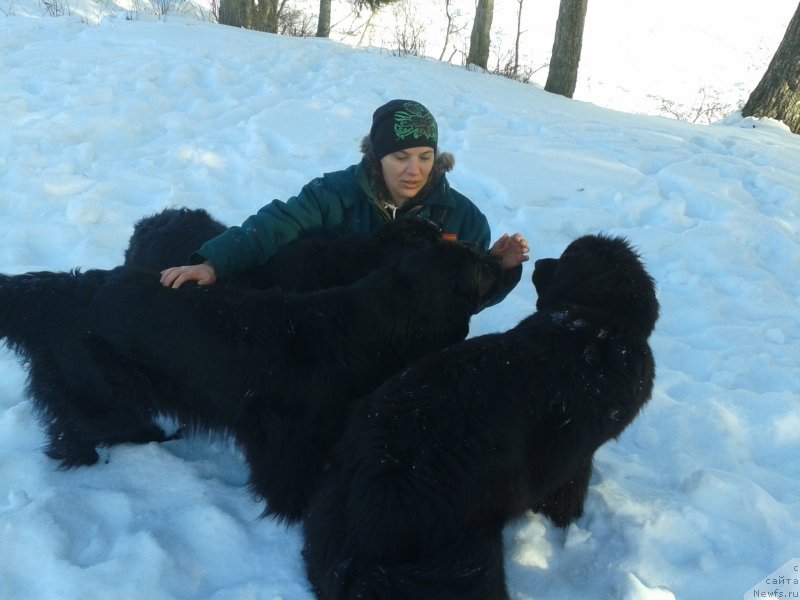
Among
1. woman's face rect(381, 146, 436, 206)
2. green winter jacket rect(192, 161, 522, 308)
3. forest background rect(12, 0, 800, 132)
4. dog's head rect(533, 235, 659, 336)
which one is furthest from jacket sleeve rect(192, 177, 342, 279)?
forest background rect(12, 0, 800, 132)

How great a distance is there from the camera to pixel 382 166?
3.36 m

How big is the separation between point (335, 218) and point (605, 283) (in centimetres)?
161

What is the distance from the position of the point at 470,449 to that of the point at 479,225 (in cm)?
190

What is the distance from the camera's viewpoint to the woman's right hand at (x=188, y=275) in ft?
8.73

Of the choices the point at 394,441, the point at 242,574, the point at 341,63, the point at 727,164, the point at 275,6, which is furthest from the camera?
the point at 275,6

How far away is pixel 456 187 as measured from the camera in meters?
5.46

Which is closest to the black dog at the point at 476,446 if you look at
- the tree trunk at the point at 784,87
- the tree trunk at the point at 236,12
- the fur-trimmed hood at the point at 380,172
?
the fur-trimmed hood at the point at 380,172

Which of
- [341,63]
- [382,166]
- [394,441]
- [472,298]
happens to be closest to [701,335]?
[472,298]

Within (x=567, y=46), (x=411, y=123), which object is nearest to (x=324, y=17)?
(x=567, y=46)

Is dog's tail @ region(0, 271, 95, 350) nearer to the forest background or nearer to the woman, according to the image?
the woman

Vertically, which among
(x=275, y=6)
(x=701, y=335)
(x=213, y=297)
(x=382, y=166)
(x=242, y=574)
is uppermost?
(x=275, y=6)

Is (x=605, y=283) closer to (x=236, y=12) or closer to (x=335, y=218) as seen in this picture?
(x=335, y=218)

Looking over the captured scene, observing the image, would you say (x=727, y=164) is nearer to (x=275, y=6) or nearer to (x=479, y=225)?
(x=479, y=225)

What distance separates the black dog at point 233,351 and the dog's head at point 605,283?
47 centimetres
